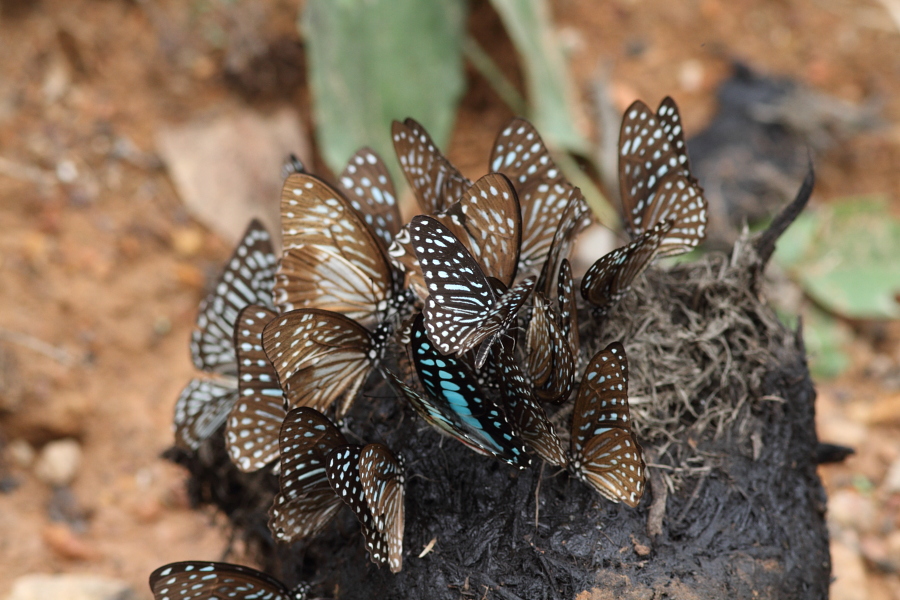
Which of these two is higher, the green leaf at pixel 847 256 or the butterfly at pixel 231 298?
the butterfly at pixel 231 298

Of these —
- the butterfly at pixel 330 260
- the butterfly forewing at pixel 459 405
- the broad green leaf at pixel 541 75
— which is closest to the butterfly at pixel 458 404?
the butterfly forewing at pixel 459 405

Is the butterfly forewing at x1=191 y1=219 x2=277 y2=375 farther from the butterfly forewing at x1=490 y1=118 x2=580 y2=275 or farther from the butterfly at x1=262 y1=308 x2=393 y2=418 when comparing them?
the butterfly forewing at x1=490 y1=118 x2=580 y2=275

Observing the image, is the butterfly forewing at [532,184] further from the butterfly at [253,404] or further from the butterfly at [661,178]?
the butterfly at [253,404]

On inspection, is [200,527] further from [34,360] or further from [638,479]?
[638,479]

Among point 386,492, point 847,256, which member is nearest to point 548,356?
point 386,492

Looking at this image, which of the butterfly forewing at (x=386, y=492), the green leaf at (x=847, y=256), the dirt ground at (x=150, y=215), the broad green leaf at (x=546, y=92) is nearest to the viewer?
the butterfly forewing at (x=386, y=492)

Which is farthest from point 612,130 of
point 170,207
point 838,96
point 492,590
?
point 492,590

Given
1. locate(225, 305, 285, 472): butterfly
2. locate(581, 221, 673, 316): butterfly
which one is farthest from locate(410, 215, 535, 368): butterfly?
locate(225, 305, 285, 472): butterfly
